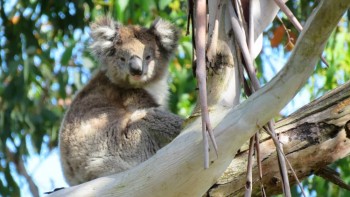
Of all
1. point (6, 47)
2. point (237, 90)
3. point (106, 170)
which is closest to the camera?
point (237, 90)

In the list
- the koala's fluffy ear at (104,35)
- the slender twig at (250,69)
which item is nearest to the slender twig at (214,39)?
the slender twig at (250,69)

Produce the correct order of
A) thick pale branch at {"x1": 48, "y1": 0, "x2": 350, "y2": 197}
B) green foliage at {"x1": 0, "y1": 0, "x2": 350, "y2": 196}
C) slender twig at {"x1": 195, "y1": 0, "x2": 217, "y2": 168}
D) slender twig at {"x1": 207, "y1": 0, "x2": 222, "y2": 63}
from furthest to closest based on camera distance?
1. green foliage at {"x1": 0, "y1": 0, "x2": 350, "y2": 196}
2. slender twig at {"x1": 207, "y1": 0, "x2": 222, "y2": 63}
3. thick pale branch at {"x1": 48, "y1": 0, "x2": 350, "y2": 197}
4. slender twig at {"x1": 195, "y1": 0, "x2": 217, "y2": 168}

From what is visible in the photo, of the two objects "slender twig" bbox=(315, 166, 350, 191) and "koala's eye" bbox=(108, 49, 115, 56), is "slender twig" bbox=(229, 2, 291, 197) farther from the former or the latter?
"koala's eye" bbox=(108, 49, 115, 56)

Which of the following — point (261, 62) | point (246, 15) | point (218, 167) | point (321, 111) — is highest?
point (261, 62)

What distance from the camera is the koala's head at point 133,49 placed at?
377cm

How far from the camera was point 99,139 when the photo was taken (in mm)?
3447

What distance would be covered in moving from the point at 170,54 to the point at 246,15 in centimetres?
159

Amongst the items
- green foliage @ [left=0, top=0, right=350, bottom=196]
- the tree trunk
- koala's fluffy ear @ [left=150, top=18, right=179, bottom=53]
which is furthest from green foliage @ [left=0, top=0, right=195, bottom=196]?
the tree trunk

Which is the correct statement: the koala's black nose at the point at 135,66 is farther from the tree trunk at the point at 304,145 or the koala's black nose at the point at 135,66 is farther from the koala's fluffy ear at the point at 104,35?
the tree trunk at the point at 304,145

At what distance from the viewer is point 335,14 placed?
1.84 meters

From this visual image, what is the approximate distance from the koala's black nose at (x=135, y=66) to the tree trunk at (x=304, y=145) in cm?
117

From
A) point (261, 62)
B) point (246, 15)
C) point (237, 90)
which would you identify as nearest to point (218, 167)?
point (237, 90)

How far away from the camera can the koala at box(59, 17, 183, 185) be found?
3.41m

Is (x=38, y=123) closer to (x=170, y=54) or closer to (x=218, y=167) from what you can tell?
(x=170, y=54)
